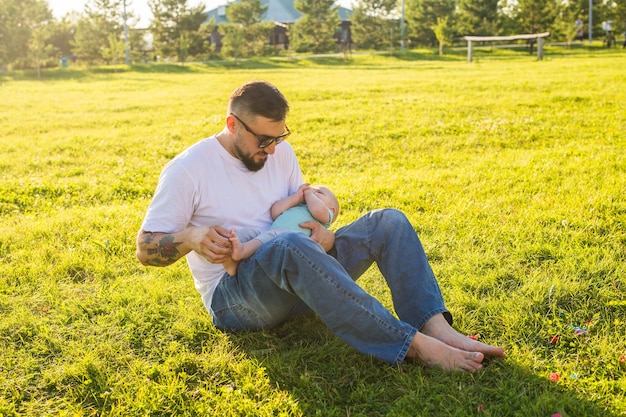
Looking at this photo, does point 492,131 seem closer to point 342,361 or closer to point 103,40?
point 342,361

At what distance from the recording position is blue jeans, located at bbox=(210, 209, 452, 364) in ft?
9.96

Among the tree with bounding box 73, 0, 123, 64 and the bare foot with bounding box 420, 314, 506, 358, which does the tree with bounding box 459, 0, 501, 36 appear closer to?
the tree with bounding box 73, 0, 123, 64

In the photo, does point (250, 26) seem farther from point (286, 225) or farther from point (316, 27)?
point (286, 225)

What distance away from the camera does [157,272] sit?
4.82m

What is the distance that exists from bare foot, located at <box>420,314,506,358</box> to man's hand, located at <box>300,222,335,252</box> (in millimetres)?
717

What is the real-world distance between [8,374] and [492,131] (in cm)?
805

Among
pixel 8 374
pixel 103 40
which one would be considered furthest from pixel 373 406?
pixel 103 40

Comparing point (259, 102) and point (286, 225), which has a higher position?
point (259, 102)

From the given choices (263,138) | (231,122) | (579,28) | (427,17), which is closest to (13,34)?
(427,17)

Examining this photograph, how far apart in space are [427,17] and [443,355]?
46.2 meters

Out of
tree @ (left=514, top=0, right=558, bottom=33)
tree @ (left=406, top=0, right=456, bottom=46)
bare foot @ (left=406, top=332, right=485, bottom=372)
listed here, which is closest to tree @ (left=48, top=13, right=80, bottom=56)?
tree @ (left=406, top=0, right=456, bottom=46)

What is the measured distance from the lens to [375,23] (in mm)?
47031

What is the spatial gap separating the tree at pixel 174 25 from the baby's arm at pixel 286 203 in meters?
42.1

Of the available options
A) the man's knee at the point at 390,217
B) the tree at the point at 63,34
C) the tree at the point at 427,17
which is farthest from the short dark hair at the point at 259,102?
the tree at the point at 63,34
